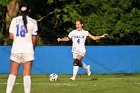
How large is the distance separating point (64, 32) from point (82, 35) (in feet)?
63.1

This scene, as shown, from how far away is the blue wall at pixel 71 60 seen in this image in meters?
25.0

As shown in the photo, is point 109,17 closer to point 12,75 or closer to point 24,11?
point 24,11

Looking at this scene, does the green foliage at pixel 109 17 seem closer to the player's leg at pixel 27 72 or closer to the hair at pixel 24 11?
the hair at pixel 24 11

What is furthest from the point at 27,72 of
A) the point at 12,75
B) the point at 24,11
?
the point at 24,11

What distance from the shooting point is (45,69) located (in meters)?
25.1

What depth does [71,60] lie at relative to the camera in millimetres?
25000

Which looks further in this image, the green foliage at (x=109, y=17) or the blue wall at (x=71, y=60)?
the green foliage at (x=109, y=17)

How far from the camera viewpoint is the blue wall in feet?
82.1

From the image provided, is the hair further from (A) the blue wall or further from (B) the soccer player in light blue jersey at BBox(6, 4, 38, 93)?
(A) the blue wall

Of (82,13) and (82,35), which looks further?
(82,13)

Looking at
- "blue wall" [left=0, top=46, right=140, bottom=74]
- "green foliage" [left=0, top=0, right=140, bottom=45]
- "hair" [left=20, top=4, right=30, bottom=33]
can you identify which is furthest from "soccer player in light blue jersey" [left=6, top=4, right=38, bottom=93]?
"green foliage" [left=0, top=0, right=140, bottom=45]

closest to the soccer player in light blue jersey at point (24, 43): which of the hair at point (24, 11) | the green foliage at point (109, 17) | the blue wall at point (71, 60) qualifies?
the hair at point (24, 11)

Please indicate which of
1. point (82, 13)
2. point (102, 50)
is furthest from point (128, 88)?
point (82, 13)

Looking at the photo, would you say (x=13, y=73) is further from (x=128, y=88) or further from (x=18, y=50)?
(x=128, y=88)
